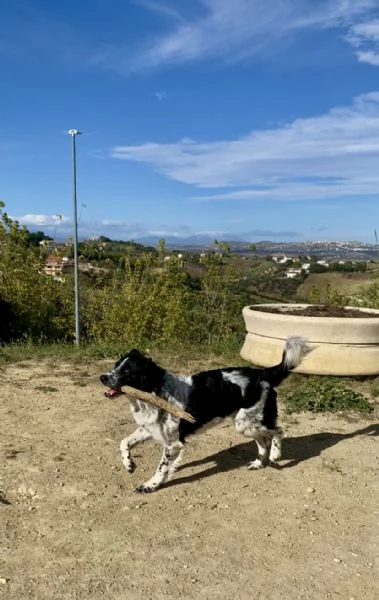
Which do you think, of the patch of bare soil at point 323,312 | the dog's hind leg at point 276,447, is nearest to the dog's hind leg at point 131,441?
the dog's hind leg at point 276,447

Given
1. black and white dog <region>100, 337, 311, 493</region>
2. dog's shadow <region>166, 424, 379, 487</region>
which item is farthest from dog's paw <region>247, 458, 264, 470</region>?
dog's shadow <region>166, 424, 379, 487</region>

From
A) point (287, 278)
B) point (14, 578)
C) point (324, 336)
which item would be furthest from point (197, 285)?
point (287, 278)

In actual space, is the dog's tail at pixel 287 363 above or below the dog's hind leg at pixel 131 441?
above

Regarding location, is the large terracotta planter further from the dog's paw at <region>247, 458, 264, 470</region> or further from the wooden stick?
the wooden stick

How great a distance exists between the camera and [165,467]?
5262 millimetres

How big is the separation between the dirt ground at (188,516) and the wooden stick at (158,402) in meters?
0.73

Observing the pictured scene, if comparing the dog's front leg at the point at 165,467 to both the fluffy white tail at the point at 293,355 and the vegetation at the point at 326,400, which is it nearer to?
the fluffy white tail at the point at 293,355

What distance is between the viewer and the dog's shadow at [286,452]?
5.77 m

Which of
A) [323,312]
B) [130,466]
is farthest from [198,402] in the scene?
[323,312]

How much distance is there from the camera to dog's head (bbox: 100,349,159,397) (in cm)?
512

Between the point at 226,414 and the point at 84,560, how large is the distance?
6.80 feet

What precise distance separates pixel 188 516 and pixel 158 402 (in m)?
1.02

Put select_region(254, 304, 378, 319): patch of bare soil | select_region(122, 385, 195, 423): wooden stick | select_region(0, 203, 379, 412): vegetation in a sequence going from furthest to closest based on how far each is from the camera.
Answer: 1. select_region(0, 203, 379, 412): vegetation
2. select_region(254, 304, 378, 319): patch of bare soil
3. select_region(122, 385, 195, 423): wooden stick

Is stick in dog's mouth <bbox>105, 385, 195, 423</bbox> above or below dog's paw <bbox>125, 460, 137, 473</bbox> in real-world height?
above
